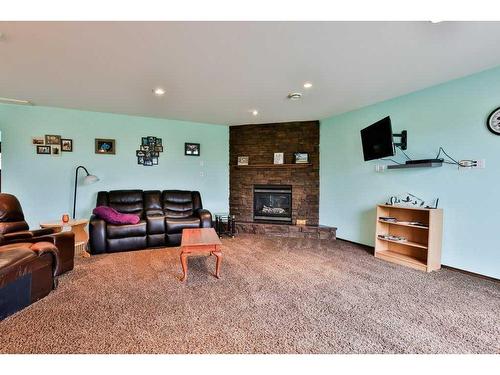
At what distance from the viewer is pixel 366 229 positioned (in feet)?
13.2

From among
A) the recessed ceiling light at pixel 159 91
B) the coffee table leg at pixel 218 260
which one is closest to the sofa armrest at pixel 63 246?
the coffee table leg at pixel 218 260

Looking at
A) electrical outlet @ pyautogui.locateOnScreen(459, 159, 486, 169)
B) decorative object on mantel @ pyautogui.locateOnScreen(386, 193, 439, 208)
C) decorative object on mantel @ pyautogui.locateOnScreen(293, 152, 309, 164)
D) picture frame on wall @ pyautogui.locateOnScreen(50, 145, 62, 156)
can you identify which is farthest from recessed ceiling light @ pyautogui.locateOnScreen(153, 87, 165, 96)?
electrical outlet @ pyautogui.locateOnScreen(459, 159, 486, 169)

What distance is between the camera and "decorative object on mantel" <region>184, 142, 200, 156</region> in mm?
5035

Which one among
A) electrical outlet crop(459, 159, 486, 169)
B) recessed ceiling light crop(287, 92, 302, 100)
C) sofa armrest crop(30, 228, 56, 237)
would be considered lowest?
sofa armrest crop(30, 228, 56, 237)

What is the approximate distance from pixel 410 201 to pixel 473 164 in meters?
0.82

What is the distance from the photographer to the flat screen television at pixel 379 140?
306 centimetres

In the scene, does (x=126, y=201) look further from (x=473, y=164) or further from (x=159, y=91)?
(x=473, y=164)

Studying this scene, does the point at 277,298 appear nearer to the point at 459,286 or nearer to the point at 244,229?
the point at 459,286

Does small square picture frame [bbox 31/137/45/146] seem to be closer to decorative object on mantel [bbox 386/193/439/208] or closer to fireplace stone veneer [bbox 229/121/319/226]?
fireplace stone veneer [bbox 229/121/319/226]

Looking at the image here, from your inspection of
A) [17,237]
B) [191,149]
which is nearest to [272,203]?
[191,149]

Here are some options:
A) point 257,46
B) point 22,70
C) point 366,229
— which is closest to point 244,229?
point 366,229

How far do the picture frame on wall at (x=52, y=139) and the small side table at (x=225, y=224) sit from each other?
2983 mm

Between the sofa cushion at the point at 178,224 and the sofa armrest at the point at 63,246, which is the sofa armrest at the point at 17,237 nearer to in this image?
the sofa armrest at the point at 63,246

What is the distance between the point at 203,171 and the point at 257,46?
334cm
